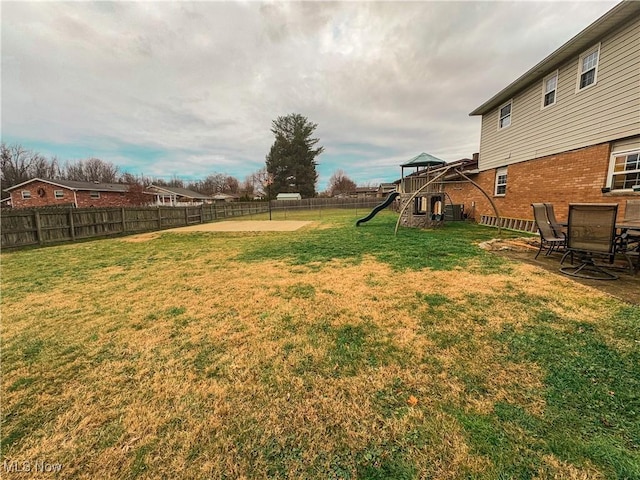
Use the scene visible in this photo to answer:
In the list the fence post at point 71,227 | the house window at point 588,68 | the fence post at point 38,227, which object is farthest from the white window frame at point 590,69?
the fence post at point 38,227

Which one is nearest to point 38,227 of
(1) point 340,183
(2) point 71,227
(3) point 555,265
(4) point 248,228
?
(2) point 71,227

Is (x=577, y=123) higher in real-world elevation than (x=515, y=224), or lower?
higher

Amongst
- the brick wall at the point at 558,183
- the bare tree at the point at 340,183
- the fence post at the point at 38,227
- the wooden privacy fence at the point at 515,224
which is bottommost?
the wooden privacy fence at the point at 515,224

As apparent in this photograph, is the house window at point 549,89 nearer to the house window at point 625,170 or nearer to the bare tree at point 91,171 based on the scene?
the house window at point 625,170

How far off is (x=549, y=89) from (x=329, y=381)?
501 inches

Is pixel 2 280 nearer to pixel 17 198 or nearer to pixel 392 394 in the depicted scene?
pixel 392 394

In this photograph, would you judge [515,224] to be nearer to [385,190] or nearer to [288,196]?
[288,196]

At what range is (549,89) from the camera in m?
9.06

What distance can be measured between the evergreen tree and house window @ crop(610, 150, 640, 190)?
37744 millimetres

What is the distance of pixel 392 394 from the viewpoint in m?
1.97

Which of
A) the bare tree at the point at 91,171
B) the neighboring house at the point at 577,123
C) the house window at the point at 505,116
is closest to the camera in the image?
the neighboring house at the point at 577,123

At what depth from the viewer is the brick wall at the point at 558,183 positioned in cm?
723

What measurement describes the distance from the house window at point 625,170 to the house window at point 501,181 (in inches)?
179

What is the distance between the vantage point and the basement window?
36.9 ft
